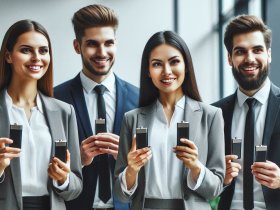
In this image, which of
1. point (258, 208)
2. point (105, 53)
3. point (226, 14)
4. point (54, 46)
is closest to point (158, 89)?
point (105, 53)

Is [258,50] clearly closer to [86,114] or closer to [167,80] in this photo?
[167,80]

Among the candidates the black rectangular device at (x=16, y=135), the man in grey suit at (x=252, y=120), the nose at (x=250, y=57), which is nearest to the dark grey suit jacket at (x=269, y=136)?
the man in grey suit at (x=252, y=120)

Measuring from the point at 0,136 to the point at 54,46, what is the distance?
6.56m

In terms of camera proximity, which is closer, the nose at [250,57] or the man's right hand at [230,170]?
the man's right hand at [230,170]

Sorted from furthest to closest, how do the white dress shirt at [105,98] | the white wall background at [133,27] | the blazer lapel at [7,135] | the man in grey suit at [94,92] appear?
the white wall background at [133,27], the white dress shirt at [105,98], the man in grey suit at [94,92], the blazer lapel at [7,135]

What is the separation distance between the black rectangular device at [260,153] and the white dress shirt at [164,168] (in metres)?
0.34

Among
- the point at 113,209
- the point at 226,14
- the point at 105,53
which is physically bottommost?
the point at 113,209

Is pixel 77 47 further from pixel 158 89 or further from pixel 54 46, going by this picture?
pixel 54 46

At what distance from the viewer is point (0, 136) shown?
3.17 meters

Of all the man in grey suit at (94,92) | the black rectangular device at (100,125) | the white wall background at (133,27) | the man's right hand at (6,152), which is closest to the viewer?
the man's right hand at (6,152)

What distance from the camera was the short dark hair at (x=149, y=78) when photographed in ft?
10.7

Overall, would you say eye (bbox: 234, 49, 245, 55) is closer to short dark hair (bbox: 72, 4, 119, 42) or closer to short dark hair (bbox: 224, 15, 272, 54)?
short dark hair (bbox: 224, 15, 272, 54)

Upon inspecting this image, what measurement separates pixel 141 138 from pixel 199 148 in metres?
0.30

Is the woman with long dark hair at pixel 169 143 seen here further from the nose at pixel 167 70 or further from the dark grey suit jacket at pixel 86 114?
the dark grey suit jacket at pixel 86 114
